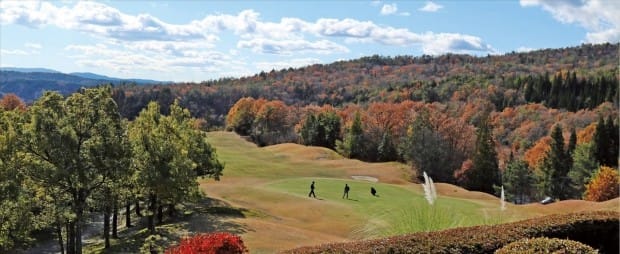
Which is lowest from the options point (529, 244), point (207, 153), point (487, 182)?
point (487, 182)

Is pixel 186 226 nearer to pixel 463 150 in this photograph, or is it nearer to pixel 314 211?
pixel 314 211

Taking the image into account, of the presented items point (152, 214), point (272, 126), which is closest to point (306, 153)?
point (272, 126)

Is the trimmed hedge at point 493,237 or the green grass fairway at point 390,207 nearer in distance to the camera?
the trimmed hedge at point 493,237

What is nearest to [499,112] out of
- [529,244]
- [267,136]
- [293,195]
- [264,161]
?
[267,136]

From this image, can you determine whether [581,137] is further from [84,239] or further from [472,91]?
[84,239]

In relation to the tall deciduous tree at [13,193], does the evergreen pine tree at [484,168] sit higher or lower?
lower

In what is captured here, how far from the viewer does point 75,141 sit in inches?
990

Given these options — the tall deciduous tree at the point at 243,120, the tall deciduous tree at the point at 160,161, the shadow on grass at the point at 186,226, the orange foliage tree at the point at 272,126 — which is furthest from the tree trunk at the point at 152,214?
the tall deciduous tree at the point at 243,120

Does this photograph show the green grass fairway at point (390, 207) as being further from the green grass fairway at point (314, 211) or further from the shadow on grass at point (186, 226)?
the shadow on grass at point (186, 226)

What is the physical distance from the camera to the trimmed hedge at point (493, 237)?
10656mm

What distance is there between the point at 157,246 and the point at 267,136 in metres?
82.7

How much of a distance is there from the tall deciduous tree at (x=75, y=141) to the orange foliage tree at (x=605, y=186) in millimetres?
49461

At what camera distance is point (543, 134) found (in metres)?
116

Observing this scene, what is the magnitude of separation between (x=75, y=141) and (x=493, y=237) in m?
20.0
